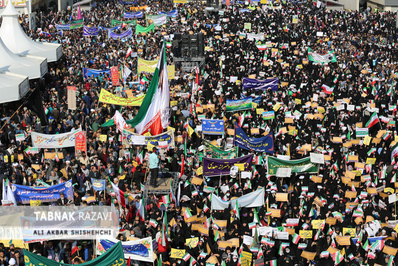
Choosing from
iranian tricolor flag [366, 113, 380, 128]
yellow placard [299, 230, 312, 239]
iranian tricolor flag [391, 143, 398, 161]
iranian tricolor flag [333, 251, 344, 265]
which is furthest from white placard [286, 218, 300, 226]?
iranian tricolor flag [366, 113, 380, 128]

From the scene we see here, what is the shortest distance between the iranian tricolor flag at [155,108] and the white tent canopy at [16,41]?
32.3 feet

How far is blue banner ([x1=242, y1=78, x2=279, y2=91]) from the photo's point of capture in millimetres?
26500

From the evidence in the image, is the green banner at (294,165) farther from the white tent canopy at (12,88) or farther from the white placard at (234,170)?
the white tent canopy at (12,88)

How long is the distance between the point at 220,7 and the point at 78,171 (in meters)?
26.1

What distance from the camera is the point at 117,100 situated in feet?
74.4

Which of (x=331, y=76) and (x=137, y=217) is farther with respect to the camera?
(x=331, y=76)

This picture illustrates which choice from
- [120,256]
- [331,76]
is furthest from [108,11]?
[120,256]

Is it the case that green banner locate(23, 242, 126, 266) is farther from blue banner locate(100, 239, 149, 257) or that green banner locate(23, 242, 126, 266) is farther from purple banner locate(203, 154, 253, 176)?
purple banner locate(203, 154, 253, 176)

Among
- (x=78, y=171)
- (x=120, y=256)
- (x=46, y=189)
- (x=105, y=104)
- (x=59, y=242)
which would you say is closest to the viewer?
(x=120, y=256)

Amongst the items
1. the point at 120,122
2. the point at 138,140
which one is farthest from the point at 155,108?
the point at 138,140

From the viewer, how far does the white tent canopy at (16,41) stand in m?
29.1

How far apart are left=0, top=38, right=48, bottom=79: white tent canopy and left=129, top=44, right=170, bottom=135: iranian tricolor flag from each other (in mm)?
7297

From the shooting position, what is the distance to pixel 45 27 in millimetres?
37531

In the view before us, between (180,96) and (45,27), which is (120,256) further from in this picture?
(45,27)
